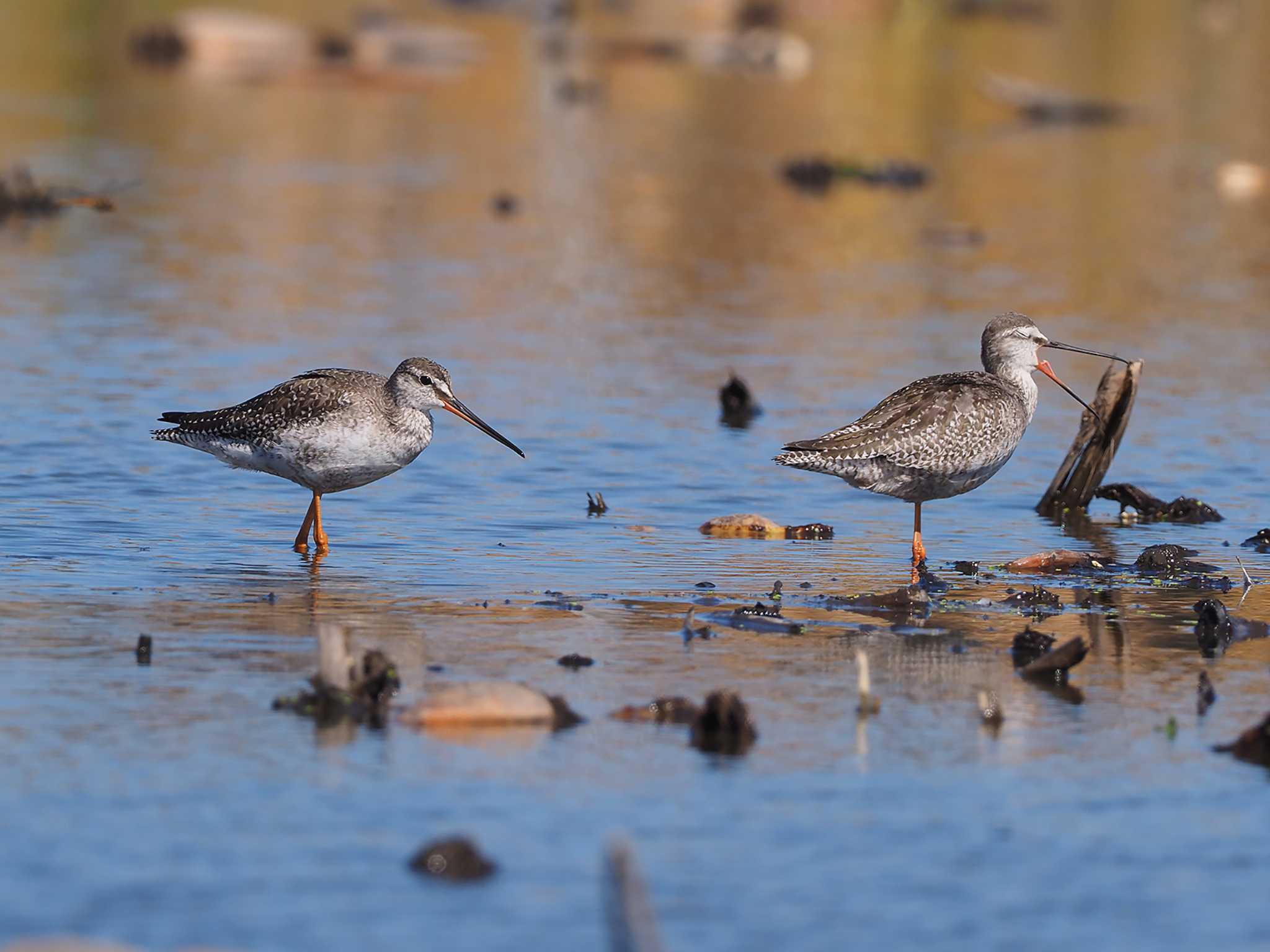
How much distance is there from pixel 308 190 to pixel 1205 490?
21.3 m

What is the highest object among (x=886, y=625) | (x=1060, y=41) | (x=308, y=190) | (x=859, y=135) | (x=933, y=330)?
(x=1060, y=41)

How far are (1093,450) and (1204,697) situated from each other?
212 inches

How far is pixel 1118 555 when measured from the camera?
44.3 ft

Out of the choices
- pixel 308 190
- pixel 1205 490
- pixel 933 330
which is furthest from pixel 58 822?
pixel 308 190

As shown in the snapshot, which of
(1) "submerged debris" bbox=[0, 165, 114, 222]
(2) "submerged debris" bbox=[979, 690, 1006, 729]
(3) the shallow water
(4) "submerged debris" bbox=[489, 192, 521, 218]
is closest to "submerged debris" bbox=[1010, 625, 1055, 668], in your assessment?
(3) the shallow water

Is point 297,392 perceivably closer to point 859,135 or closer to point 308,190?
point 308,190

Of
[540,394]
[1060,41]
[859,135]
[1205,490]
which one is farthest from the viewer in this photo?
[1060,41]

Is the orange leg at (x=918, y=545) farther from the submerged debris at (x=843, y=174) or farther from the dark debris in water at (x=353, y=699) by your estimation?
the submerged debris at (x=843, y=174)

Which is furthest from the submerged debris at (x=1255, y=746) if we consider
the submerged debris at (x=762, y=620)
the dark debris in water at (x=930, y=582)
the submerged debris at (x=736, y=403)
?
the submerged debris at (x=736, y=403)

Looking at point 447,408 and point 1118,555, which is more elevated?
point 447,408

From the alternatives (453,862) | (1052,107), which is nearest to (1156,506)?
(453,862)

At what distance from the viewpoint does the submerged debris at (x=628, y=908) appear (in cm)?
571

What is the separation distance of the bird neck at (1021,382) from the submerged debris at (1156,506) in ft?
4.01

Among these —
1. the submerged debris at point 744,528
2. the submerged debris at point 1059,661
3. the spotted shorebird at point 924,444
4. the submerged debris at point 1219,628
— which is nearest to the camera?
the submerged debris at point 1059,661
